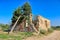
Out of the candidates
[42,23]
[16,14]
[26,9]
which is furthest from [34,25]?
[16,14]

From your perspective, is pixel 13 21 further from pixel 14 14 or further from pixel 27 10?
pixel 27 10

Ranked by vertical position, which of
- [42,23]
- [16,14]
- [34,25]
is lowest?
[34,25]

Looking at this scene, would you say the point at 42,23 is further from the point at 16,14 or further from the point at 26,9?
the point at 16,14

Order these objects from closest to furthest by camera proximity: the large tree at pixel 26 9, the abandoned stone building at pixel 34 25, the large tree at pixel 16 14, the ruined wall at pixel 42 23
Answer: the abandoned stone building at pixel 34 25 < the ruined wall at pixel 42 23 < the large tree at pixel 26 9 < the large tree at pixel 16 14

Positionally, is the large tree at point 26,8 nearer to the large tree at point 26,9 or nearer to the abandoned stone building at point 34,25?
the large tree at point 26,9

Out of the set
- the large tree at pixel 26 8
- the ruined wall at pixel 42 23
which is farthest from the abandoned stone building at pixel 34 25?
the large tree at pixel 26 8

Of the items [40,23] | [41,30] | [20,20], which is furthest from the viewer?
[20,20]

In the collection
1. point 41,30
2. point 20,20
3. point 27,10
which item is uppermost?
point 27,10

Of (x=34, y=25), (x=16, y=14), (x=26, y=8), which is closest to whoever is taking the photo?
(x=34, y=25)

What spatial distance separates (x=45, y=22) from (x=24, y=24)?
15.6 feet

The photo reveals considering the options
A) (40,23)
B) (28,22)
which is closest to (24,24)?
(28,22)

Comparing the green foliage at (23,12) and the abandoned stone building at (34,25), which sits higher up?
the green foliage at (23,12)

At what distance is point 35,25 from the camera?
32.9 meters

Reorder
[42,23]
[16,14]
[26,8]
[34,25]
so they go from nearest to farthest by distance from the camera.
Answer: [34,25] → [42,23] → [26,8] → [16,14]
